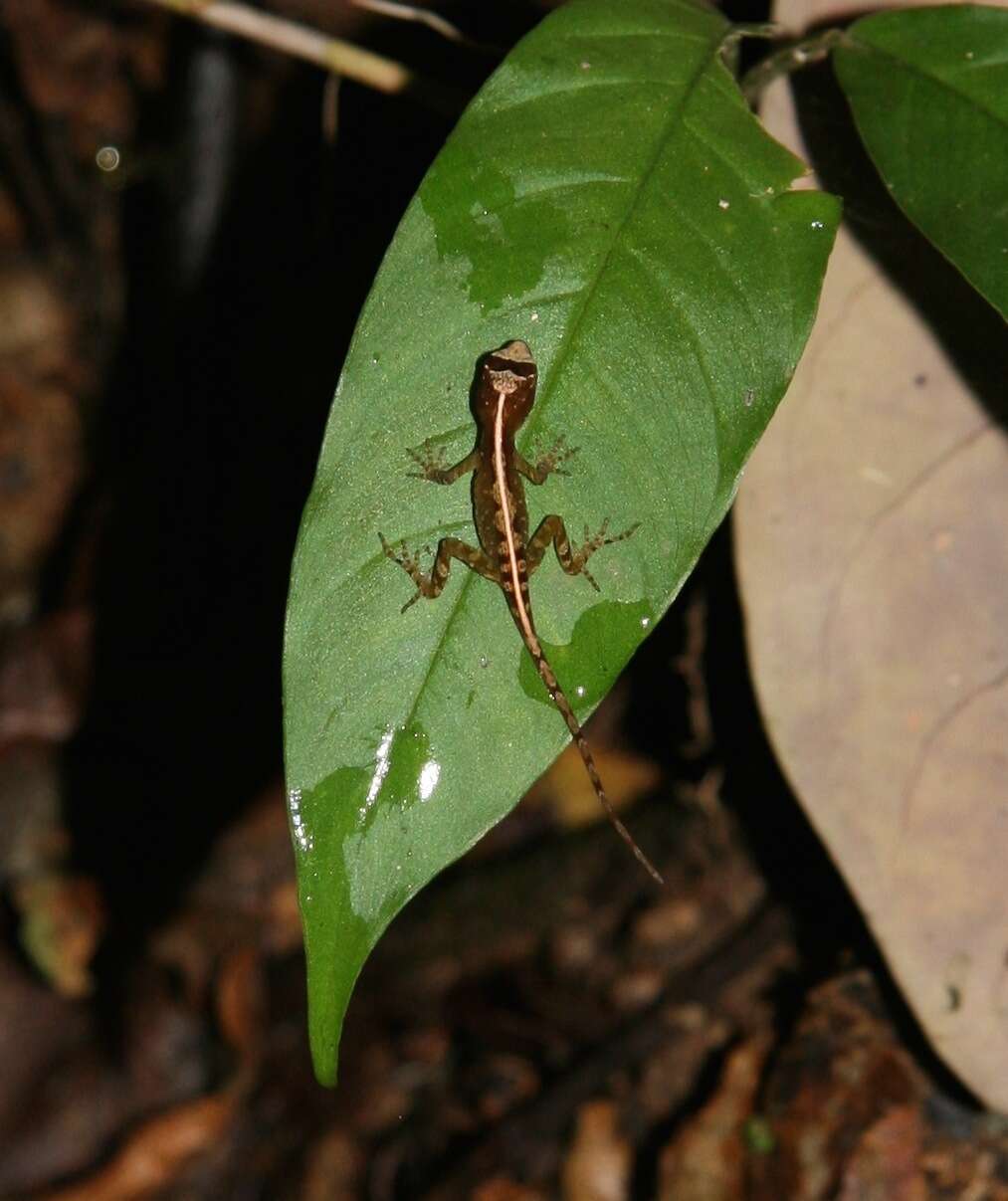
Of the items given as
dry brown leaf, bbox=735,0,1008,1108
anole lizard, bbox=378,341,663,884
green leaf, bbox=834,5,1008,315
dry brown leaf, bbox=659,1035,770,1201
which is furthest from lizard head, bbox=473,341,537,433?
dry brown leaf, bbox=659,1035,770,1201

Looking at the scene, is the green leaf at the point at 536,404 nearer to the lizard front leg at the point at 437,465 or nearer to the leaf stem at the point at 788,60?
the lizard front leg at the point at 437,465

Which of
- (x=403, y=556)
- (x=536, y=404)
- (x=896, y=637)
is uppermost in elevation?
(x=536, y=404)

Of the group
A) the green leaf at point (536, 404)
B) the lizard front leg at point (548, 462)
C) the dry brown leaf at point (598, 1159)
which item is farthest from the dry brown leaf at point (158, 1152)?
the lizard front leg at point (548, 462)

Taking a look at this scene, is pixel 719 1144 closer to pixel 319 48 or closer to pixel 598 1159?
pixel 598 1159

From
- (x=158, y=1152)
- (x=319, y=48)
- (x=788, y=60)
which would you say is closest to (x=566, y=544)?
(x=788, y=60)

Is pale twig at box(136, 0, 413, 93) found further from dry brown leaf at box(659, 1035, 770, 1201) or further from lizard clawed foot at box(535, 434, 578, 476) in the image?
dry brown leaf at box(659, 1035, 770, 1201)

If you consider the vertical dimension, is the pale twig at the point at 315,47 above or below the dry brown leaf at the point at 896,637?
above
